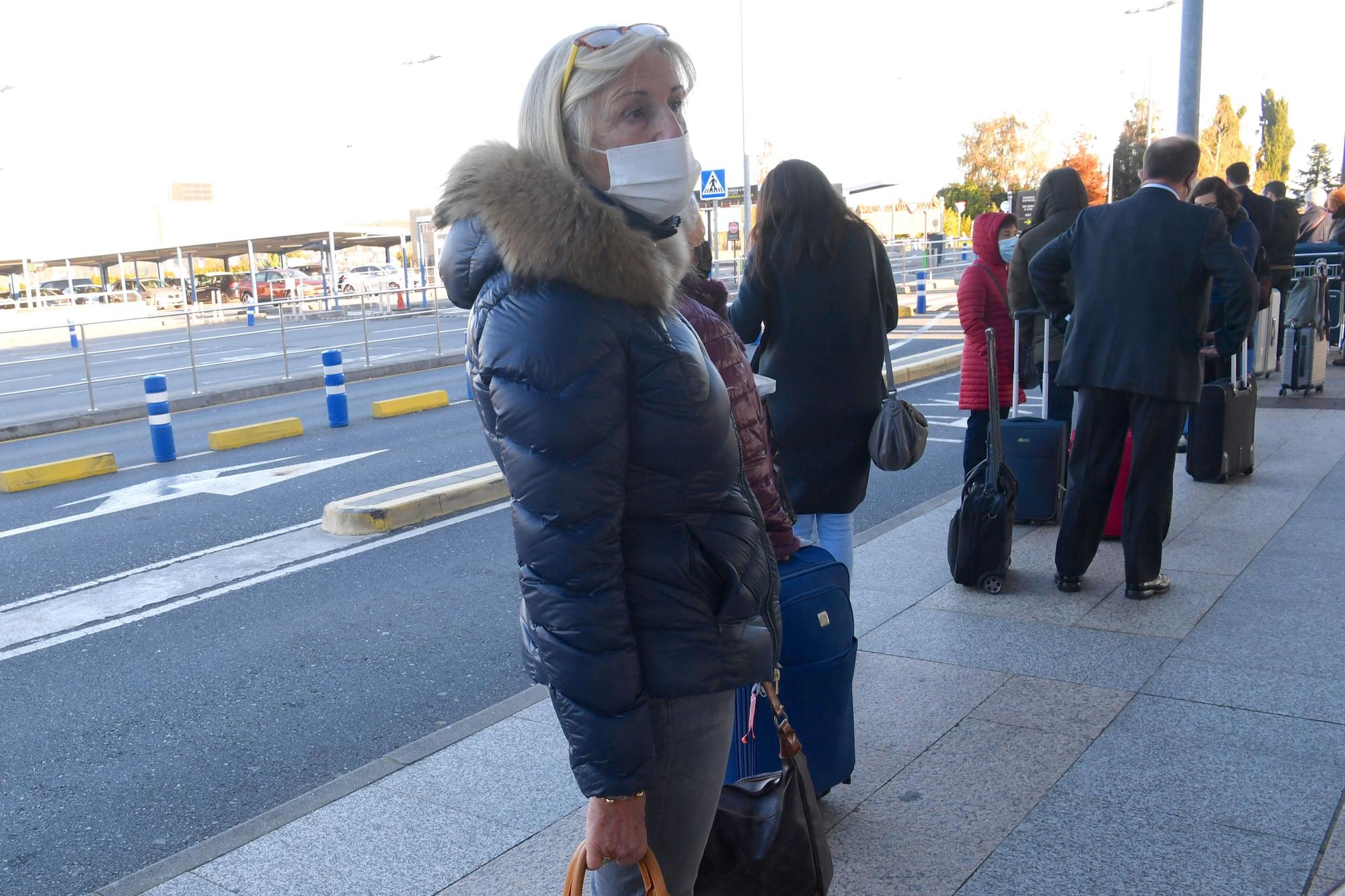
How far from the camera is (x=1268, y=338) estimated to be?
37.6 ft

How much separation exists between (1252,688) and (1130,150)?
54985 mm

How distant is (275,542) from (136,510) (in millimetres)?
2019

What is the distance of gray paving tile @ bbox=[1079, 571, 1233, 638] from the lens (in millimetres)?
4715

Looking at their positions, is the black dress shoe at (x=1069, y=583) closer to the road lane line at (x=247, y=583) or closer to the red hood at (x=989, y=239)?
the red hood at (x=989, y=239)

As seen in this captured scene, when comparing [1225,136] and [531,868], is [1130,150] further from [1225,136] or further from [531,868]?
[531,868]

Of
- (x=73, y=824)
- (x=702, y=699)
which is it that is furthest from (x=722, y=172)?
(x=702, y=699)

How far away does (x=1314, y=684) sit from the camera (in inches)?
158

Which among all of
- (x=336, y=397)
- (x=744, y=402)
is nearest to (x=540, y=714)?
(x=744, y=402)

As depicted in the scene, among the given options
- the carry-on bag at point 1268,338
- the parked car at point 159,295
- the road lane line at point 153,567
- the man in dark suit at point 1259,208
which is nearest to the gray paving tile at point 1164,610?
the road lane line at point 153,567

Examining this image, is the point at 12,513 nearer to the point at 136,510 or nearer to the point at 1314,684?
the point at 136,510

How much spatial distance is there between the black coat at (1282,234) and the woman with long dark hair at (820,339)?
854 cm

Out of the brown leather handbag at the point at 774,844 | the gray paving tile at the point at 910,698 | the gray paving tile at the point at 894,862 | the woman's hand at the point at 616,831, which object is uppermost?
the woman's hand at the point at 616,831

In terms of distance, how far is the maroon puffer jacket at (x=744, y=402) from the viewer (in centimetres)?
247

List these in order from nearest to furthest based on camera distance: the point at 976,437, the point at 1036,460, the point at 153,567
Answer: the point at 1036,460, the point at 976,437, the point at 153,567
